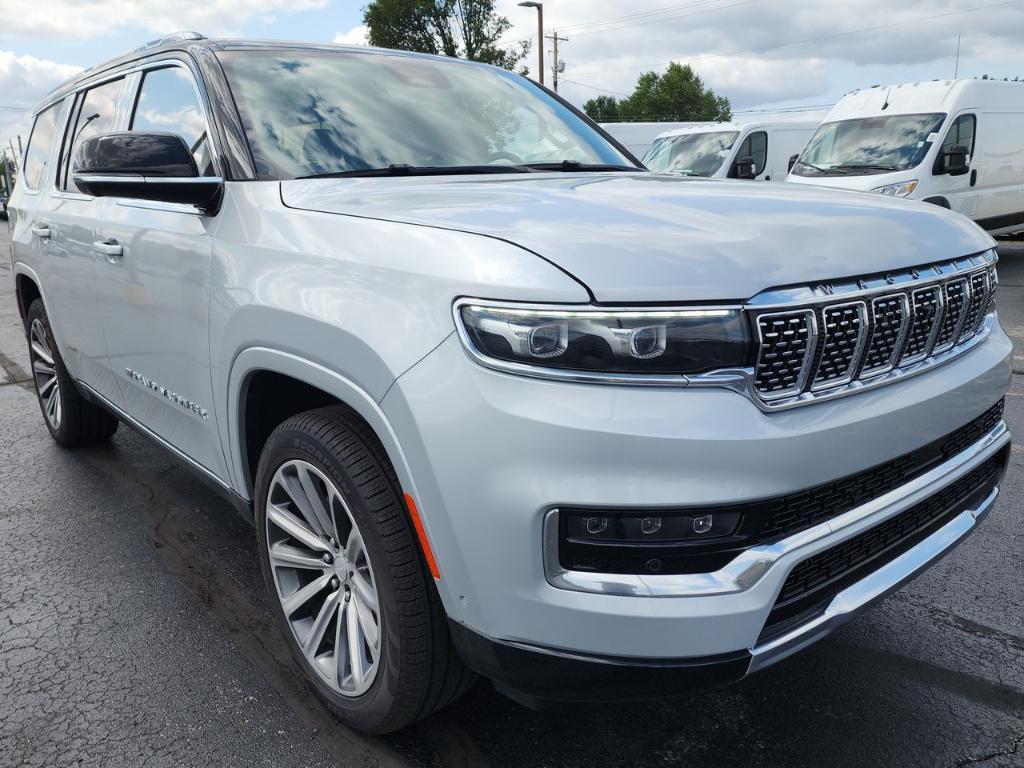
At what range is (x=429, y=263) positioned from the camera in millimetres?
1799

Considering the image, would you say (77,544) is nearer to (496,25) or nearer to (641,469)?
(641,469)

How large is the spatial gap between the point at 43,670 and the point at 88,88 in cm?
262

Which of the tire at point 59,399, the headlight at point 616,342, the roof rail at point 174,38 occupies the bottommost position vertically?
the tire at point 59,399

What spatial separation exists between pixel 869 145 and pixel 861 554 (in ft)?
36.3

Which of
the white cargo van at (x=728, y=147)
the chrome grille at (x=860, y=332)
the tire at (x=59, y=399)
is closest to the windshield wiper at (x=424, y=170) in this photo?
the chrome grille at (x=860, y=332)

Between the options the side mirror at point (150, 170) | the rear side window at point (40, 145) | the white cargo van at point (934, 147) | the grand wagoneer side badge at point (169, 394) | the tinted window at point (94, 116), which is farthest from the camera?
the white cargo van at point (934, 147)

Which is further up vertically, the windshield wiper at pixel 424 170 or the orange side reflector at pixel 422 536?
the windshield wiper at pixel 424 170

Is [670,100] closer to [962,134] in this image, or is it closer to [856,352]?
[962,134]

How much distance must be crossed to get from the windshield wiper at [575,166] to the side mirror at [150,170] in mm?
1093

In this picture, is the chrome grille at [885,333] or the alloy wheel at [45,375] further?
the alloy wheel at [45,375]

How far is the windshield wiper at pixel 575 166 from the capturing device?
9.93 feet

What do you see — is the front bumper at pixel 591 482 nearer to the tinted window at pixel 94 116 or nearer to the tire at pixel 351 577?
the tire at pixel 351 577

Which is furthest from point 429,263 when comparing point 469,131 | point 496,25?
point 496,25

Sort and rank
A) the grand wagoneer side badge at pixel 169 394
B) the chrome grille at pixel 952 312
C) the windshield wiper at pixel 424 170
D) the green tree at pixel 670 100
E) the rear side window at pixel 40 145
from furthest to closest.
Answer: the green tree at pixel 670 100, the rear side window at pixel 40 145, the grand wagoneer side badge at pixel 169 394, the windshield wiper at pixel 424 170, the chrome grille at pixel 952 312
